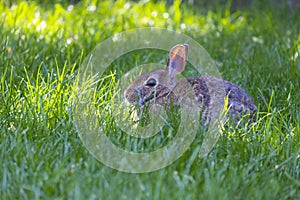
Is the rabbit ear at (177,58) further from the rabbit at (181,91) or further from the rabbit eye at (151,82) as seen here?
the rabbit eye at (151,82)

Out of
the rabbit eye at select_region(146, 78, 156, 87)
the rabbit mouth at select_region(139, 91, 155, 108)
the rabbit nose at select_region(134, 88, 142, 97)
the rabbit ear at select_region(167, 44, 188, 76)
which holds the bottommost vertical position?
the rabbit mouth at select_region(139, 91, 155, 108)

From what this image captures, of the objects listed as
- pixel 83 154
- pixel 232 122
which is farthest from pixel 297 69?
pixel 83 154

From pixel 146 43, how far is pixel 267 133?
2.13m

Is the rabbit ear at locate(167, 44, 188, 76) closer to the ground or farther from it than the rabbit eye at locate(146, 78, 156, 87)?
farther from it

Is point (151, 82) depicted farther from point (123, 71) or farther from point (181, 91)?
point (123, 71)

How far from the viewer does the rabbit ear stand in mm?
4184

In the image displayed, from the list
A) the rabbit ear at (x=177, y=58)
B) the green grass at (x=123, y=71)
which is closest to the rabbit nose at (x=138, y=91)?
the rabbit ear at (x=177, y=58)

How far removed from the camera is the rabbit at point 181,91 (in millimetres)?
3924

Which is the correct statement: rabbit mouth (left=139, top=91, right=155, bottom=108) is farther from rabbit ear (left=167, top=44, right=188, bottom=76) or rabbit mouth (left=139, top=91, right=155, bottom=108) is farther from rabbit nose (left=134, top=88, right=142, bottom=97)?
rabbit ear (left=167, top=44, right=188, bottom=76)

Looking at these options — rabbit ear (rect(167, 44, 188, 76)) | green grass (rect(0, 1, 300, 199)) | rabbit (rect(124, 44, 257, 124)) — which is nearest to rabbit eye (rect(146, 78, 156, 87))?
rabbit (rect(124, 44, 257, 124))

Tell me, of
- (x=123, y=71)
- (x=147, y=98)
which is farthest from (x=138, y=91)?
(x=123, y=71)

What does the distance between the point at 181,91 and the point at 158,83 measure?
0.18 meters

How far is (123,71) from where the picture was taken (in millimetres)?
4828

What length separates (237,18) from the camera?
680 centimetres
